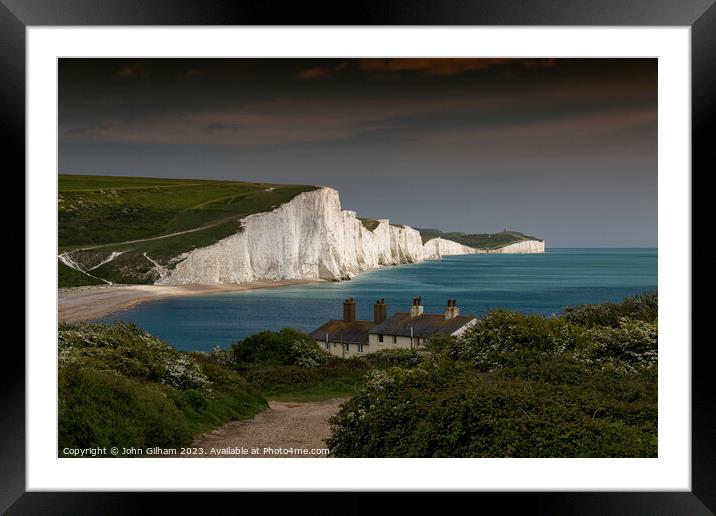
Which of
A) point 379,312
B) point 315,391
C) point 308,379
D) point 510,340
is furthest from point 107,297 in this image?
point 510,340

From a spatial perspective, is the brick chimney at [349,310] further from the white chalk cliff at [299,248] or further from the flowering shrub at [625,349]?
the flowering shrub at [625,349]

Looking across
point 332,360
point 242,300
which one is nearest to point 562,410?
point 332,360

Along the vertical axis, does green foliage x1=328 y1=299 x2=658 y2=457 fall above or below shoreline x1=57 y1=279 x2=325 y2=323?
below

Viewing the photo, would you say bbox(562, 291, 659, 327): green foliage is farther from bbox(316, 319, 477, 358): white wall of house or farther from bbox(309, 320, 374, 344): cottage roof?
bbox(309, 320, 374, 344): cottage roof

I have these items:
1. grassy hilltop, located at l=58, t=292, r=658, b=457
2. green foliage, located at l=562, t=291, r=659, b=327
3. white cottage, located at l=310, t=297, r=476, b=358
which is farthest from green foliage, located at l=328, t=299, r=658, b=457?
white cottage, located at l=310, t=297, r=476, b=358

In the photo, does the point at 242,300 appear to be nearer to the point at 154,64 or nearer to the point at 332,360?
the point at 332,360

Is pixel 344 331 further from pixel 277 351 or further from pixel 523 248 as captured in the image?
pixel 523 248
